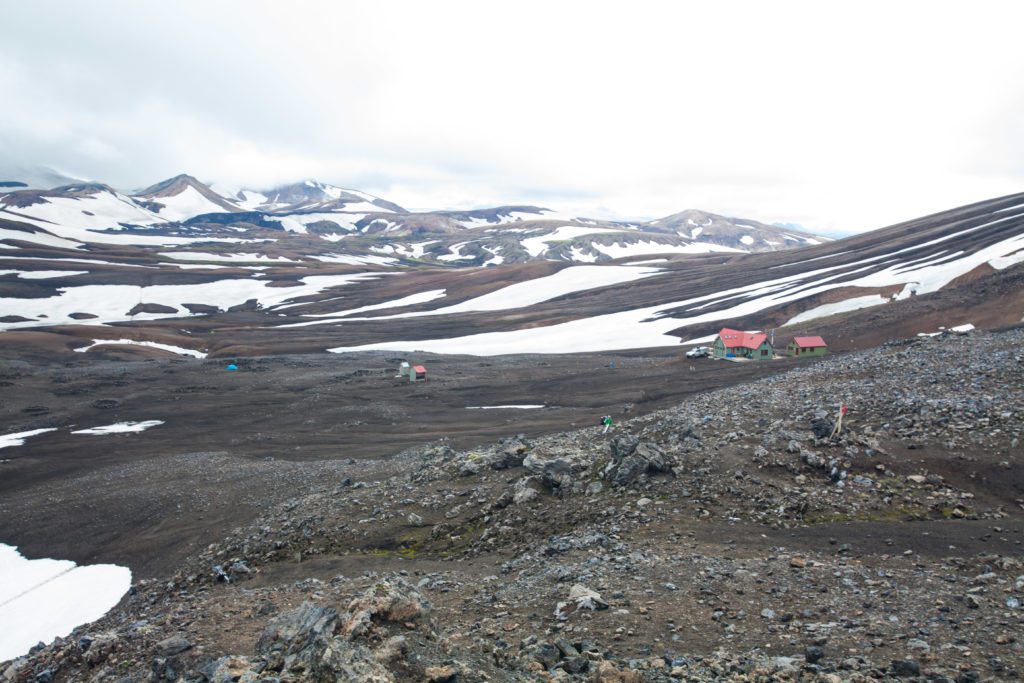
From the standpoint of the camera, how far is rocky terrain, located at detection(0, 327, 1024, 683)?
9695 millimetres

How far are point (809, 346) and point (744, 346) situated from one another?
19.4 ft

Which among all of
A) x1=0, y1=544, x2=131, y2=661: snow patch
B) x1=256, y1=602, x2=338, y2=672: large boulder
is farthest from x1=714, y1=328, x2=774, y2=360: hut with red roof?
x1=256, y1=602, x2=338, y2=672: large boulder

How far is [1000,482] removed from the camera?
16719mm

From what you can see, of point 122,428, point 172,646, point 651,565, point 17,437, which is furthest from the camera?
point 122,428

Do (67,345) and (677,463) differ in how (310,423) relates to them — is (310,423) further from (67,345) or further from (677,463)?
(67,345)

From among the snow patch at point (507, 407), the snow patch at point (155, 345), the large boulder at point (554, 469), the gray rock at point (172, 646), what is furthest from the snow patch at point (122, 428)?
the gray rock at point (172, 646)

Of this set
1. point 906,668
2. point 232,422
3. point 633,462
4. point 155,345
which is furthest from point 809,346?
point 155,345

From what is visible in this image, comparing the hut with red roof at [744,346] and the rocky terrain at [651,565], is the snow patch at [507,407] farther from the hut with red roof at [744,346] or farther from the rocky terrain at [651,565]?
the hut with red roof at [744,346]

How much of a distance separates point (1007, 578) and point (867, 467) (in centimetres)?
638

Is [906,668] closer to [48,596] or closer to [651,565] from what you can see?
[651,565]

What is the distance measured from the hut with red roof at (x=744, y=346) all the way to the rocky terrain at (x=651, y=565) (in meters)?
30.8

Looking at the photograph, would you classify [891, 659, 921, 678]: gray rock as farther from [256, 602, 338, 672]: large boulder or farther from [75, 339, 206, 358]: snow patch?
[75, 339, 206, 358]: snow patch

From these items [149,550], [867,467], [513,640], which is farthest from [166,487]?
[867,467]

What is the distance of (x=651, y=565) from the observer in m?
14.2
